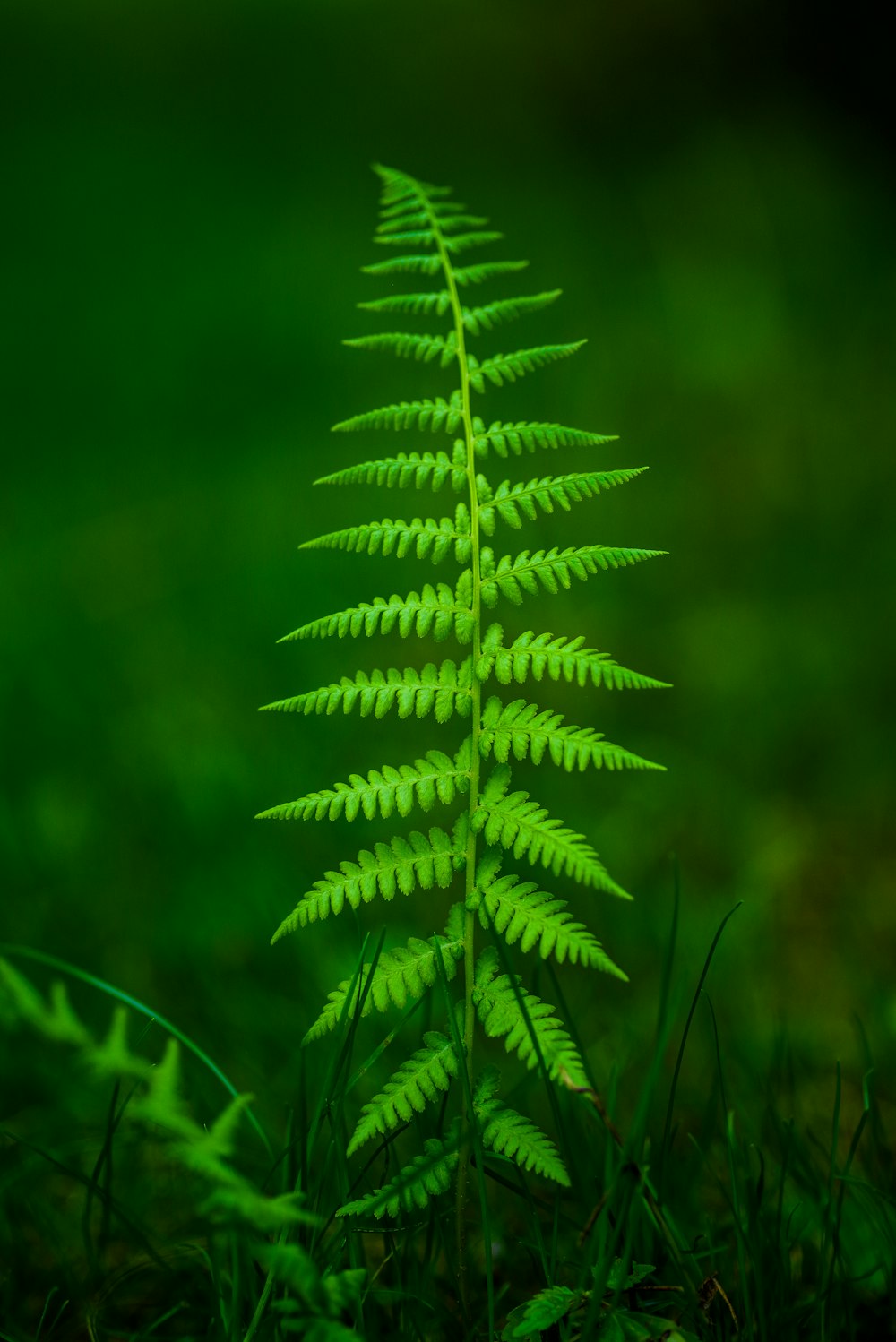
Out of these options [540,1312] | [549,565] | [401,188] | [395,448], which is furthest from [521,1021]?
[395,448]

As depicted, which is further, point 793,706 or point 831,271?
point 831,271

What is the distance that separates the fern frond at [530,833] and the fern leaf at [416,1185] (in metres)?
0.38

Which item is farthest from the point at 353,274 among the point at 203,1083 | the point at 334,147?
the point at 203,1083

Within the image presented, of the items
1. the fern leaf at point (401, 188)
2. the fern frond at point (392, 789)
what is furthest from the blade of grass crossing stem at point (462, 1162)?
the fern leaf at point (401, 188)

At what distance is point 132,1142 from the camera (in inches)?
74.8

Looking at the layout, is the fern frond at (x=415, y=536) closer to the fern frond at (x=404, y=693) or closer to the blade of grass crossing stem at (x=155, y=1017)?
the fern frond at (x=404, y=693)

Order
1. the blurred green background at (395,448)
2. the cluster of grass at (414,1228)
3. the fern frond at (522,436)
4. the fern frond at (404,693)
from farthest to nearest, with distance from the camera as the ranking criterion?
the blurred green background at (395,448) → the fern frond at (522,436) → the fern frond at (404,693) → the cluster of grass at (414,1228)

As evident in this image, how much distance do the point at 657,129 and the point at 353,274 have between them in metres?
3.98

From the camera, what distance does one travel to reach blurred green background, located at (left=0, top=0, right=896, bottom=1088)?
3188mm

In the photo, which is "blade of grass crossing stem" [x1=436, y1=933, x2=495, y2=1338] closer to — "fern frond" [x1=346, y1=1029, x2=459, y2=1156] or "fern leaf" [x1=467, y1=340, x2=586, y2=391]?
"fern frond" [x1=346, y1=1029, x2=459, y2=1156]

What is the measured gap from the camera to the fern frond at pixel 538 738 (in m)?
1.22

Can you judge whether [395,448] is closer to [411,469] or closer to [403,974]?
[411,469]

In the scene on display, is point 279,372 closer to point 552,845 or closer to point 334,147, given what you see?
point 334,147

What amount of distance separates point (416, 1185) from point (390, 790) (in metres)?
0.50
